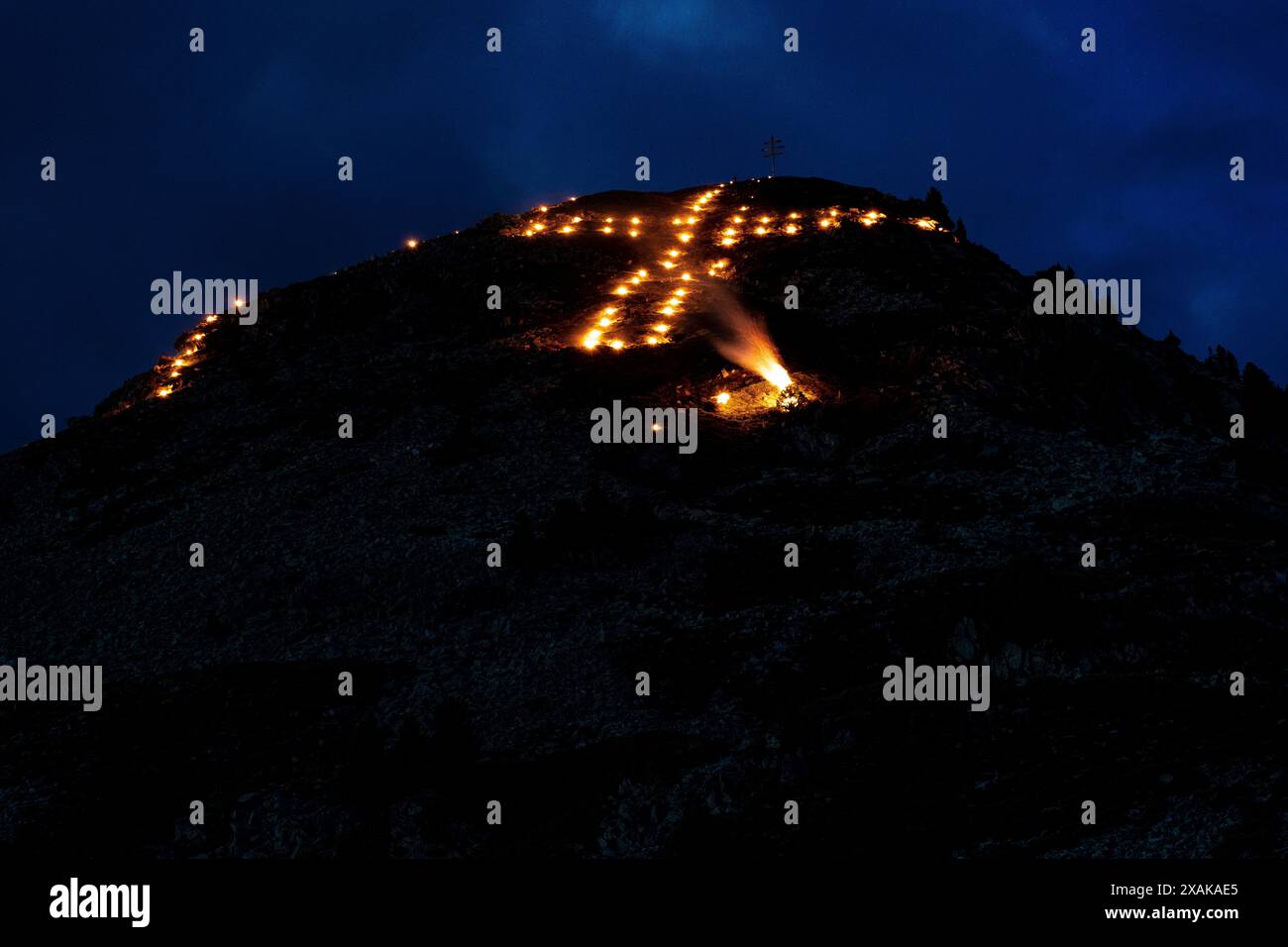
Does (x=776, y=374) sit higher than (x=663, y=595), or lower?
higher

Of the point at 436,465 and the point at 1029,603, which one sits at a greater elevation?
the point at 436,465

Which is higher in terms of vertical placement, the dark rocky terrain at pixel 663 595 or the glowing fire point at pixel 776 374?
the glowing fire point at pixel 776 374

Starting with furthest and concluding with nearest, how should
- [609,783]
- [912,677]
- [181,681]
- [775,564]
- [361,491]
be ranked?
[361,491] → [775,564] → [181,681] → [912,677] → [609,783]

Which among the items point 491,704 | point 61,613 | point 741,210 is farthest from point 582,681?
point 741,210

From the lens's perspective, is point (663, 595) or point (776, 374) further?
point (776, 374)

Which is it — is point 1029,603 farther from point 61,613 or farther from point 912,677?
point 61,613

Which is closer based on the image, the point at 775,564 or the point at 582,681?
the point at 582,681

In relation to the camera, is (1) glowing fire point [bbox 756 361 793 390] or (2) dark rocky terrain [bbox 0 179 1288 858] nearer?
(2) dark rocky terrain [bbox 0 179 1288 858]

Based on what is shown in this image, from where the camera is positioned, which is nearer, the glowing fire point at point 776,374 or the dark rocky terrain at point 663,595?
the dark rocky terrain at point 663,595
